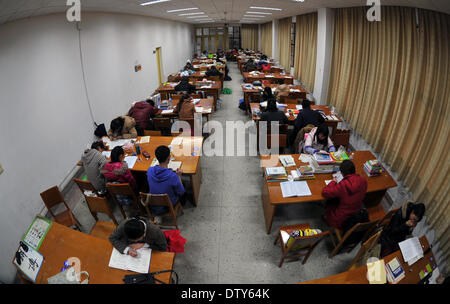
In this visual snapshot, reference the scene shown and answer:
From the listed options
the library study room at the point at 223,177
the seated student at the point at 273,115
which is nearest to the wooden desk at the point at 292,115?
the library study room at the point at 223,177

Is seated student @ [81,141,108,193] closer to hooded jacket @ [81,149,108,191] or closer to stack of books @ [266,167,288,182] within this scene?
hooded jacket @ [81,149,108,191]

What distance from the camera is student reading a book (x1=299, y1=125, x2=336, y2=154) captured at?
3902 millimetres

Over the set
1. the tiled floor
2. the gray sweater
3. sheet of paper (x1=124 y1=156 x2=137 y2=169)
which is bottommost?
the tiled floor

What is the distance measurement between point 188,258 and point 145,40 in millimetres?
8719

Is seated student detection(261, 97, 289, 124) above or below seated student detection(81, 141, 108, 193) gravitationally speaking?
above

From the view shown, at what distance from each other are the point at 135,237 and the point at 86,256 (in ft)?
1.98

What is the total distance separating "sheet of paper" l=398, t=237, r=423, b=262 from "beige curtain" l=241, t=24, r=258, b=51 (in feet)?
71.7

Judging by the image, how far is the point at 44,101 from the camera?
385 cm

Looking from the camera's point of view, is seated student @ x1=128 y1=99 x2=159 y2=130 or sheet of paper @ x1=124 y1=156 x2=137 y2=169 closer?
sheet of paper @ x1=124 y1=156 x2=137 y2=169

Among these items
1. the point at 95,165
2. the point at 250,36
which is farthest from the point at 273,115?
the point at 250,36

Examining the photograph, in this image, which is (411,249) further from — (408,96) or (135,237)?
(135,237)

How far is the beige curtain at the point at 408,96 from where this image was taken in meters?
3.01

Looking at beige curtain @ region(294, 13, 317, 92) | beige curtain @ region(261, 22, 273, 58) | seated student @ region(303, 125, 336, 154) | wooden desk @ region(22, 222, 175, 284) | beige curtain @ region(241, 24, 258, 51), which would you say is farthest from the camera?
beige curtain @ region(241, 24, 258, 51)

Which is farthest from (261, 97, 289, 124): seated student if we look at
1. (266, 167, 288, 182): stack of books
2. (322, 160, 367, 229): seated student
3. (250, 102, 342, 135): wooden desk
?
(322, 160, 367, 229): seated student
